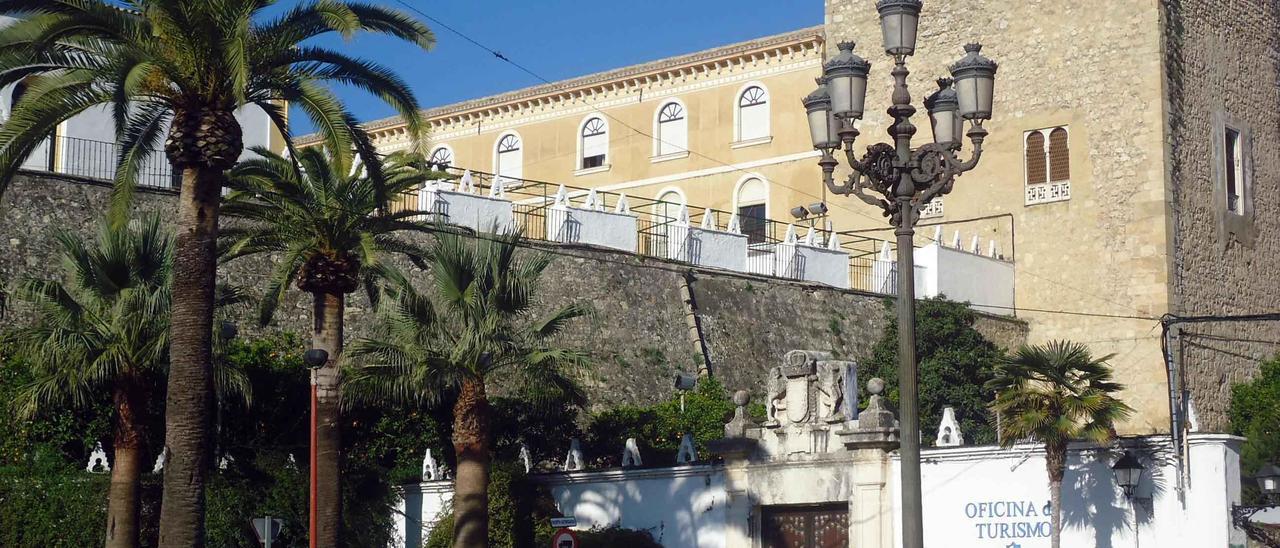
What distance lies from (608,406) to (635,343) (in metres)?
2.09

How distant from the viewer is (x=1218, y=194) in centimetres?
4084

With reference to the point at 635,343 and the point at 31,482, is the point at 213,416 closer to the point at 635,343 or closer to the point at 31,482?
the point at 31,482

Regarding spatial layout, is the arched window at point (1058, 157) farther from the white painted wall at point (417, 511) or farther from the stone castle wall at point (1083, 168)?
the white painted wall at point (417, 511)

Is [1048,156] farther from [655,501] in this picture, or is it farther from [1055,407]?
[1055,407]

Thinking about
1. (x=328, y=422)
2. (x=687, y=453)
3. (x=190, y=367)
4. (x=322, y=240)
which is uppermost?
(x=322, y=240)

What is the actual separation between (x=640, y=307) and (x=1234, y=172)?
53.9ft

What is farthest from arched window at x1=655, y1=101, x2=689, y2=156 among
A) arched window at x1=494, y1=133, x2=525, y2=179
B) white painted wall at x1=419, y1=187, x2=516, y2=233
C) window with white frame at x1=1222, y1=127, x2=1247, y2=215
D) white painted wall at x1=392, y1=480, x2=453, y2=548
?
white painted wall at x1=392, y1=480, x2=453, y2=548

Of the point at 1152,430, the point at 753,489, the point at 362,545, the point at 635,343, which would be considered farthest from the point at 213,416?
the point at 1152,430

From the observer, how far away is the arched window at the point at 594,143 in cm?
4900

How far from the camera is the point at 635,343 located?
111 feet

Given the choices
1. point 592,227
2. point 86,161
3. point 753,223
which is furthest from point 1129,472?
point 753,223

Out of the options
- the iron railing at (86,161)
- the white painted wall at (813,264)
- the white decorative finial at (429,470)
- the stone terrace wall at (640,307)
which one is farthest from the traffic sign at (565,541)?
the white painted wall at (813,264)

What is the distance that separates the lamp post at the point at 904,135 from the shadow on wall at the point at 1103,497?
7372mm

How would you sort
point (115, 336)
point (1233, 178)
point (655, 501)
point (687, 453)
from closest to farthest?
point (115, 336) < point (655, 501) < point (687, 453) < point (1233, 178)
